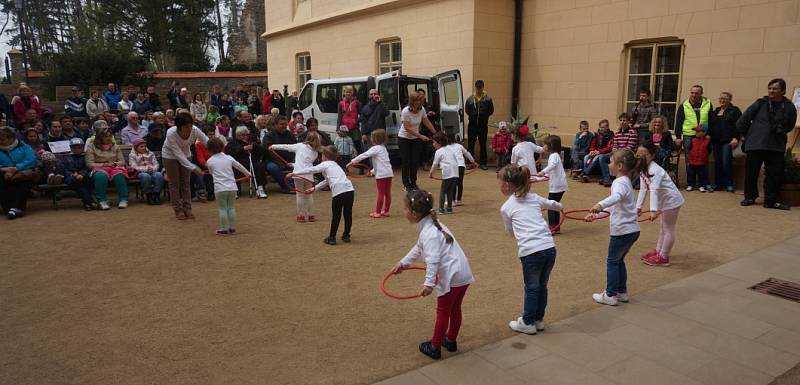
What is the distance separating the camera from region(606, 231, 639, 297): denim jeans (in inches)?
190

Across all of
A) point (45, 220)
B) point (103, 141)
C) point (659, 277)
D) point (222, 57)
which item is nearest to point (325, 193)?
point (103, 141)

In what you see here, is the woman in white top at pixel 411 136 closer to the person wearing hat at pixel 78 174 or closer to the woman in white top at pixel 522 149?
the woman in white top at pixel 522 149

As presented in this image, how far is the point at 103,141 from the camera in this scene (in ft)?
31.3

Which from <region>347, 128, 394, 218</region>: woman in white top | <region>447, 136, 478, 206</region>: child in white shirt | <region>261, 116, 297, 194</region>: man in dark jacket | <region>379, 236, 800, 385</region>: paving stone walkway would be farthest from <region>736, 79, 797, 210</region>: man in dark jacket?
<region>261, 116, 297, 194</region>: man in dark jacket

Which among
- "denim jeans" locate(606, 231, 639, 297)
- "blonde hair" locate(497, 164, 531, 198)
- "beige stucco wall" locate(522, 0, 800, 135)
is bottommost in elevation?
"denim jeans" locate(606, 231, 639, 297)

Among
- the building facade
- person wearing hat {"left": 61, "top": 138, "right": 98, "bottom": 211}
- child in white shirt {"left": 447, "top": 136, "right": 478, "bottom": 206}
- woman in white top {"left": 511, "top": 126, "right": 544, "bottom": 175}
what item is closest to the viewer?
woman in white top {"left": 511, "top": 126, "right": 544, "bottom": 175}

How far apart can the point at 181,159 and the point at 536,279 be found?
6037 mm

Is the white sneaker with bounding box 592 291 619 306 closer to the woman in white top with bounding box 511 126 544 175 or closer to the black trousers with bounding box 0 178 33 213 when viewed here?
the woman in white top with bounding box 511 126 544 175

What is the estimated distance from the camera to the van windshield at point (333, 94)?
13523 millimetres

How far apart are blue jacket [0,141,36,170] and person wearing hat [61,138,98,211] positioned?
0.49 metres

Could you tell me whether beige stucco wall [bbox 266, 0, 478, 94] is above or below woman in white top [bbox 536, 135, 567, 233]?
above

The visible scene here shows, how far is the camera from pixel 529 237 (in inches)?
164

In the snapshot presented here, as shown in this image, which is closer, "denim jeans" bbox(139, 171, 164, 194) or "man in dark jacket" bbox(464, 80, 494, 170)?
"denim jeans" bbox(139, 171, 164, 194)

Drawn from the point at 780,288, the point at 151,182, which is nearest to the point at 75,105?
the point at 151,182
